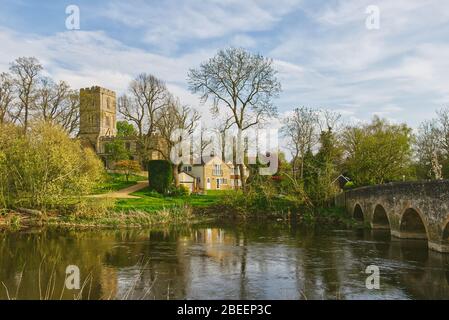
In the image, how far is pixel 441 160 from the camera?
41750mm

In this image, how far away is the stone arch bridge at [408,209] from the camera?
56.3 ft

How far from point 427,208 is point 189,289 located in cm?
1144

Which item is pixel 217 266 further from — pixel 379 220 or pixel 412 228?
pixel 379 220

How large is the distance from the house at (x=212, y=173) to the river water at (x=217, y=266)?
96.7ft

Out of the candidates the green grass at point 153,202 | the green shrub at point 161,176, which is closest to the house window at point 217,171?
the green shrub at point 161,176

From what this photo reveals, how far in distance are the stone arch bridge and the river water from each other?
870mm

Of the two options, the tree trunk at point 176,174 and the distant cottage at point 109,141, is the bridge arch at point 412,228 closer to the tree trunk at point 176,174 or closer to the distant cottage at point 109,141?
the distant cottage at point 109,141

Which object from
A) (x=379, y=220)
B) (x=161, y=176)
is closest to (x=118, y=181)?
(x=161, y=176)

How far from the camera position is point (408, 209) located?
68.4ft

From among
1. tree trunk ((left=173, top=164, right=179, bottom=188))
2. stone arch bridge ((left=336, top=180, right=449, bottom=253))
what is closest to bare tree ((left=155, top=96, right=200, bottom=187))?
tree trunk ((left=173, top=164, right=179, bottom=188))

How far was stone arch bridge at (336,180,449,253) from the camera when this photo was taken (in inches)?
675

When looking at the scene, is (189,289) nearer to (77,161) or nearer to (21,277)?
(21,277)

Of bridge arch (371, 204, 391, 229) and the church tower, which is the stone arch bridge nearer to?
bridge arch (371, 204, 391, 229)
